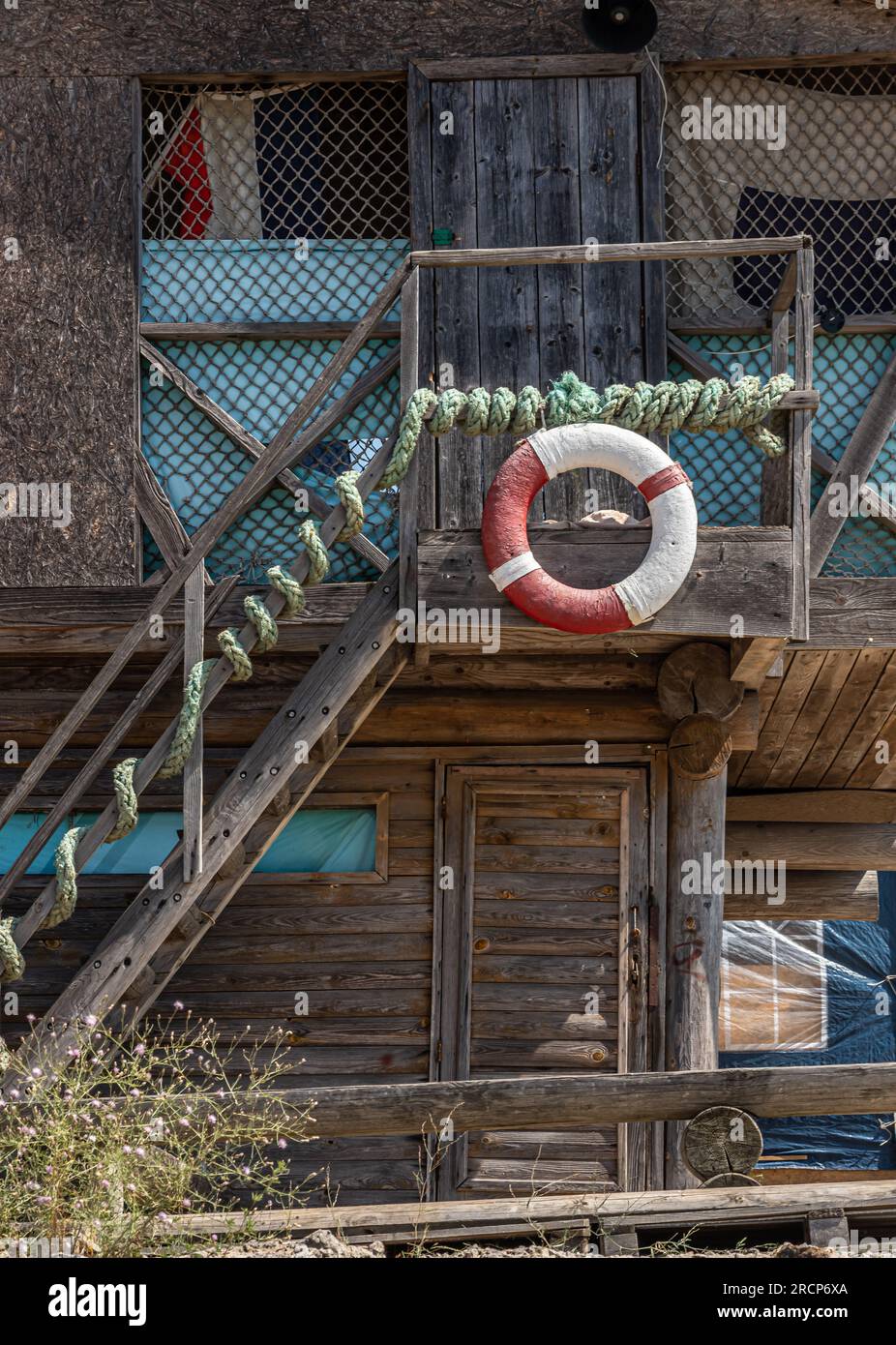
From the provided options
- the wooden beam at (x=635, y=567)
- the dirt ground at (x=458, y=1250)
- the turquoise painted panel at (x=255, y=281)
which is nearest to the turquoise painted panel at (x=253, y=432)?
the turquoise painted panel at (x=255, y=281)

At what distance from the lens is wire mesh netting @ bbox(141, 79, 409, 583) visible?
25.3 ft

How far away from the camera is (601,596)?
6297mm

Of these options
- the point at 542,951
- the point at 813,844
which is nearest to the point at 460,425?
the point at 542,951

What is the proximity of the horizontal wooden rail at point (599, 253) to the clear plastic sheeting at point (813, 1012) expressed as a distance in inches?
366

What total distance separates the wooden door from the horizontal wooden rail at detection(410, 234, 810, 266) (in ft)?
8.61

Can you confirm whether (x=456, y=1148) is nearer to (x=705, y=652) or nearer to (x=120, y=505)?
(x=705, y=652)

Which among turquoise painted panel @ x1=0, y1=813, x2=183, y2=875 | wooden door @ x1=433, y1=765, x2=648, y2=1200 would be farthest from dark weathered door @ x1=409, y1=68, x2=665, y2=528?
turquoise painted panel @ x1=0, y1=813, x2=183, y2=875

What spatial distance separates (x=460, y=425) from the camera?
6.45 m

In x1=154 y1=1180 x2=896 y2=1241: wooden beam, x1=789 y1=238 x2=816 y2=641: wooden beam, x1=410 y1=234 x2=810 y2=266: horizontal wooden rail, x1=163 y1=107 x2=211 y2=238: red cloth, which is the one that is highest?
x1=163 y1=107 x2=211 y2=238: red cloth

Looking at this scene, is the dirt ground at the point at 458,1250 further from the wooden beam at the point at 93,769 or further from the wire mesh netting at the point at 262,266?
the wire mesh netting at the point at 262,266

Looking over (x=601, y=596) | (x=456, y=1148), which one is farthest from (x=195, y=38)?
(x=456, y=1148)

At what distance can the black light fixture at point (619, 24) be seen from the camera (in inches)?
301

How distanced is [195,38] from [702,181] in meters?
2.58

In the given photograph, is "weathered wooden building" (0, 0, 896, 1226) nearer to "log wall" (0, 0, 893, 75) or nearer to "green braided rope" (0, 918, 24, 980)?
"log wall" (0, 0, 893, 75)
